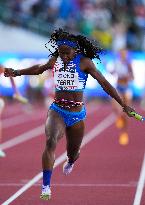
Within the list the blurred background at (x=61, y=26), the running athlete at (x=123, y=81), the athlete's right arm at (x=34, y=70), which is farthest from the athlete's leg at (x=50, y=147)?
the blurred background at (x=61, y=26)

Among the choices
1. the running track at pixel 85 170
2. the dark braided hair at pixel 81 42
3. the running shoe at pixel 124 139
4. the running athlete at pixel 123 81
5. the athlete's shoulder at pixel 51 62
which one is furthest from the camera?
the running athlete at pixel 123 81

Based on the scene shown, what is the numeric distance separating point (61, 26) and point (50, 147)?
20.5 metres

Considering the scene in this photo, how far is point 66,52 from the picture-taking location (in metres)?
9.55

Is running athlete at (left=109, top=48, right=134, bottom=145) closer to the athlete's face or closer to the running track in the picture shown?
the running track

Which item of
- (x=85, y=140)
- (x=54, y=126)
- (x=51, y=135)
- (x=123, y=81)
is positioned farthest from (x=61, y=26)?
(x=51, y=135)

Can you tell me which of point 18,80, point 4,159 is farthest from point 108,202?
point 18,80

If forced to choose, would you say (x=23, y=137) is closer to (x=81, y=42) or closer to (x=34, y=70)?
(x=34, y=70)

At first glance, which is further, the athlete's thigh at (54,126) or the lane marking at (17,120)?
the lane marking at (17,120)

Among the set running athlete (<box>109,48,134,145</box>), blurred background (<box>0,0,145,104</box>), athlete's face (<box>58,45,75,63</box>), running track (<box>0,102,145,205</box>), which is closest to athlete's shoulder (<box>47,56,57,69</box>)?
athlete's face (<box>58,45,75,63</box>)

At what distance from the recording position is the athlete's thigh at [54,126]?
9.45m

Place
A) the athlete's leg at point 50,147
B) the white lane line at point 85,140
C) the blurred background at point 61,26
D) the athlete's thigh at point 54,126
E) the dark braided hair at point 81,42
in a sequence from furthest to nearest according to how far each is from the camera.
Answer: the blurred background at point 61,26 → the white lane line at point 85,140 → the dark braided hair at point 81,42 → the athlete's thigh at point 54,126 → the athlete's leg at point 50,147

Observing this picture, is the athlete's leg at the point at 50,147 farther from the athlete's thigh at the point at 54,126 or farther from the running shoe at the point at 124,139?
the running shoe at the point at 124,139

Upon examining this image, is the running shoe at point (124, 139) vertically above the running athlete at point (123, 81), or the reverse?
the running athlete at point (123, 81)


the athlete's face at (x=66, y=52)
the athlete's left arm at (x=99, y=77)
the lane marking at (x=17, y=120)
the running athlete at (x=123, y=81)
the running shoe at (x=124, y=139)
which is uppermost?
the lane marking at (x=17, y=120)
